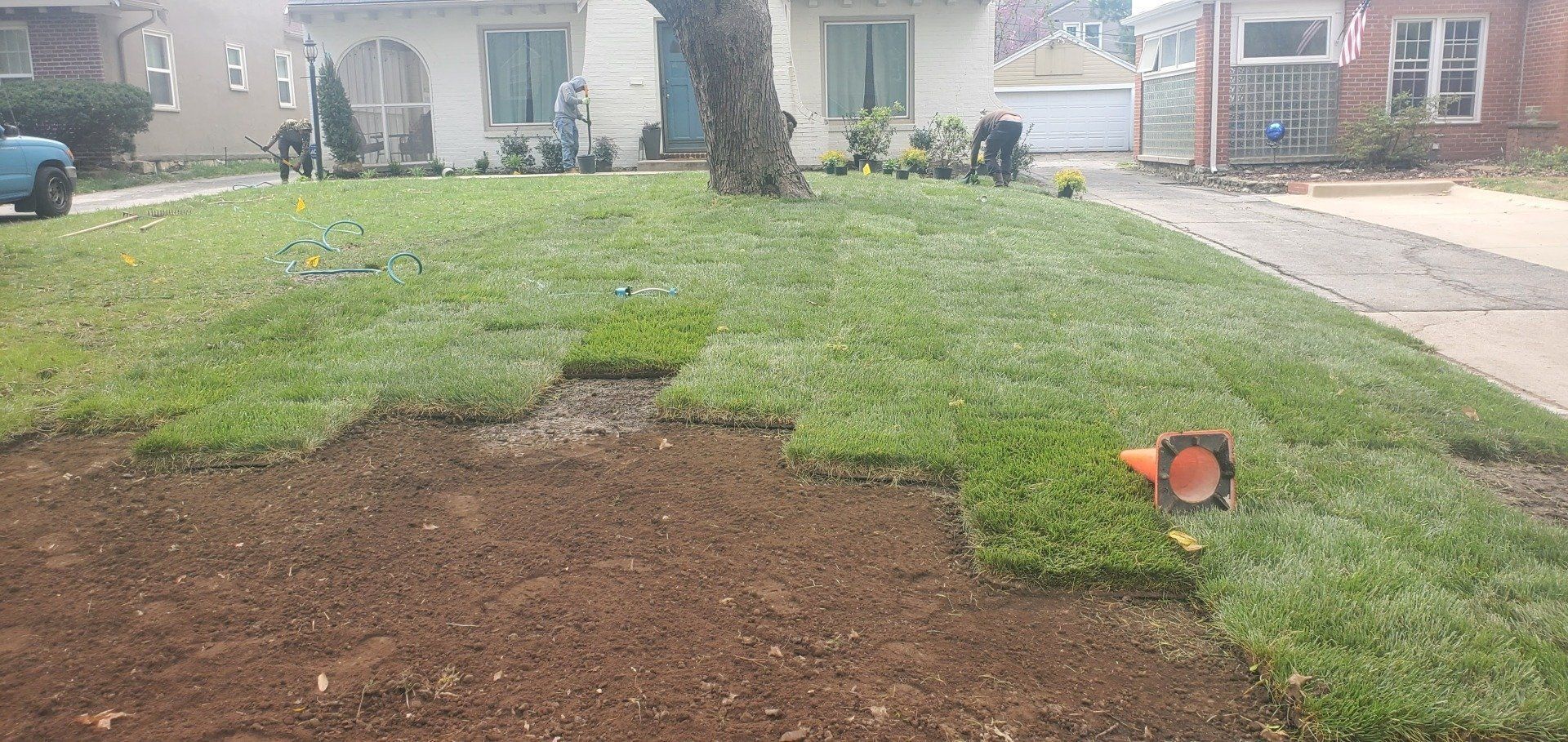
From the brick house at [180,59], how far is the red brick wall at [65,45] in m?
0.02

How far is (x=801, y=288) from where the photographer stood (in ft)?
22.2

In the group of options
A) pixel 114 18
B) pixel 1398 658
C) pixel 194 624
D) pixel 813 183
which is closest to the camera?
pixel 1398 658

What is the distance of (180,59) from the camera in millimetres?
23797

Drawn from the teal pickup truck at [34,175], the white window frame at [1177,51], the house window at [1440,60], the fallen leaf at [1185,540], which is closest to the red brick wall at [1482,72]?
the house window at [1440,60]

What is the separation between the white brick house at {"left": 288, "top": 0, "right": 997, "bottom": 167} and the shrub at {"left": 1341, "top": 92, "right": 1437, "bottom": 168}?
658 centimetres

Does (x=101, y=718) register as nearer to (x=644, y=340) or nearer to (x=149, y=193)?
(x=644, y=340)

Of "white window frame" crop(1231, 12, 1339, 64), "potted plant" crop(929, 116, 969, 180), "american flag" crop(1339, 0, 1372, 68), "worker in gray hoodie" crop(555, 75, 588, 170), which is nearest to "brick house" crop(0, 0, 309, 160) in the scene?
"worker in gray hoodie" crop(555, 75, 588, 170)

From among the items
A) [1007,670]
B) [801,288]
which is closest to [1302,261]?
[801,288]

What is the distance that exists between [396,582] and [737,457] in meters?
1.39

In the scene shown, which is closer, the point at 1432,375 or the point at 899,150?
the point at 1432,375

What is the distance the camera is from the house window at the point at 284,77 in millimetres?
28188

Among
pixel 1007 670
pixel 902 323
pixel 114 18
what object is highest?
pixel 114 18

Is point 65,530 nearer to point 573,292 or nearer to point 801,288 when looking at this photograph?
point 573,292

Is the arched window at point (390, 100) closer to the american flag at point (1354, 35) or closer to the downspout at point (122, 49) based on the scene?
the downspout at point (122, 49)
